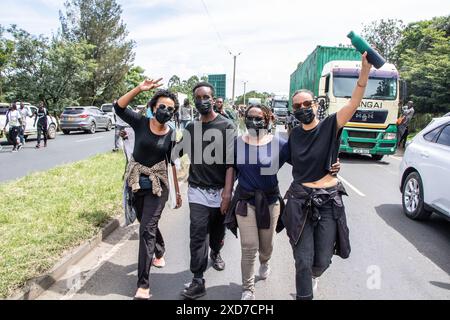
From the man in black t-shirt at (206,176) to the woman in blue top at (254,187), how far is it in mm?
138

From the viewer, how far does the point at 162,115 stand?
3.62m

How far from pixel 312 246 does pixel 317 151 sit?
0.73 meters

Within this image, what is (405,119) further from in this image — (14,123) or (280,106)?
(280,106)

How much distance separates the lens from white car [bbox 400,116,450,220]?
206 inches

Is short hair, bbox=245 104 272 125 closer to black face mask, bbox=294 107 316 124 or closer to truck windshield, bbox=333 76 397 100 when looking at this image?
black face mask, bbox=294 107 316 124

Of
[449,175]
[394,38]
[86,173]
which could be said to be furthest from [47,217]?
[394,38]

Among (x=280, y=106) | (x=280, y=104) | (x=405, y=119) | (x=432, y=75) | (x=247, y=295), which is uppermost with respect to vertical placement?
(x=432, y=75)

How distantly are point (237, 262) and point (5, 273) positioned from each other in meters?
2.30

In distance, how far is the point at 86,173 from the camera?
8.90m

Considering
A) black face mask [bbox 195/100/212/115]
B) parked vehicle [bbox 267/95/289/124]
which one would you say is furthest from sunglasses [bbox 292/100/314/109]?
parked vehicle [bbox 267/95/289/124]

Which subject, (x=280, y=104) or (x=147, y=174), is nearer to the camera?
(x=147, y=174)

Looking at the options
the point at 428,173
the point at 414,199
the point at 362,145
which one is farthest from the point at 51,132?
Result: the point at 428,173

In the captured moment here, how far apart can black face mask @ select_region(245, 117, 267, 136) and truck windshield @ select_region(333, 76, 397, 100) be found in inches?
362
